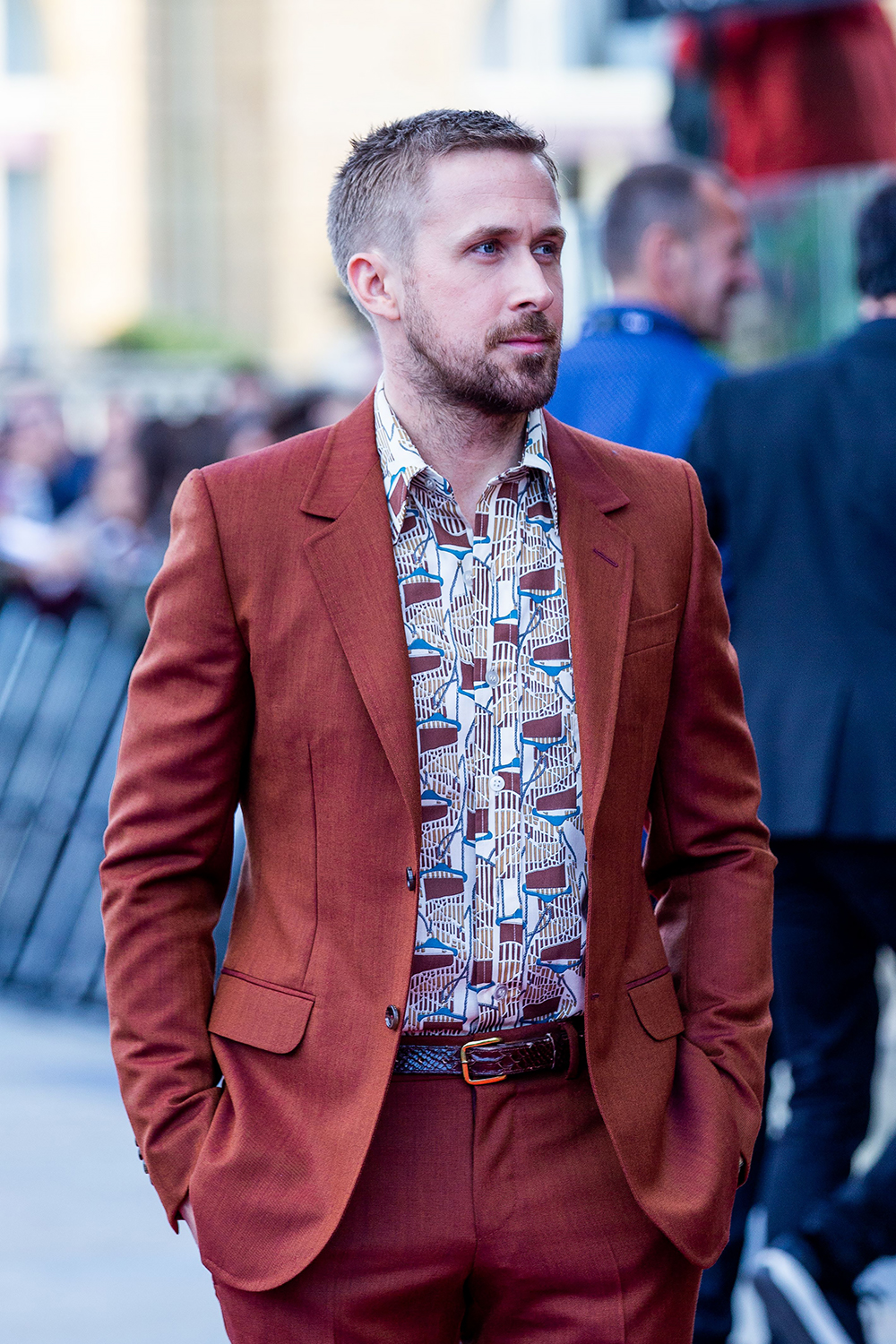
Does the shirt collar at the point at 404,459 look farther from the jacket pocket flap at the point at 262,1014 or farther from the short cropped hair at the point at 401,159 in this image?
the jacket pocket flap at the point at 262,1014

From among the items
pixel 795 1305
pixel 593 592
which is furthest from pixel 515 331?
pixel 795 1305

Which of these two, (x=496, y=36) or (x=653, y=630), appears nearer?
(x=653, y=630)

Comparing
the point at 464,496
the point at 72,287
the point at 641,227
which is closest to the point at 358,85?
the point at 72,287

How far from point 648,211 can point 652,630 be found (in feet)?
7.97

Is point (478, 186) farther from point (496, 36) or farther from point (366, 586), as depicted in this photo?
point (496, 36)

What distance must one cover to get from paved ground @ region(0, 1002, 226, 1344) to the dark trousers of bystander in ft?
→ 4.53

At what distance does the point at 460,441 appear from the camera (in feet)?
7.77

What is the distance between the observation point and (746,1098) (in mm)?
2396

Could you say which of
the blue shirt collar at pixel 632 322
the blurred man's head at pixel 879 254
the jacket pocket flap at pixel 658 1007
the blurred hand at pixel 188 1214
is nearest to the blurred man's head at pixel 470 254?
the jacket pocket flap at pixel 658 1007

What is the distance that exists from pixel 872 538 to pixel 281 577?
1.59m

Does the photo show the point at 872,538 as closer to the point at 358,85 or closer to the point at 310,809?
the point at 310,809

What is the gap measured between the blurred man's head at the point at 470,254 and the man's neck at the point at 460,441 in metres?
0.03

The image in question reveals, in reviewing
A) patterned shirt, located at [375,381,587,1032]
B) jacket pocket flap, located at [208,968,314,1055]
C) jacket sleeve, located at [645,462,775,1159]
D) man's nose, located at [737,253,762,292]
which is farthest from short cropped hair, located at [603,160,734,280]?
jacket pocket flap, located at [208,968,314,1055]

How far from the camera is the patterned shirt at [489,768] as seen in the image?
2262 mm
